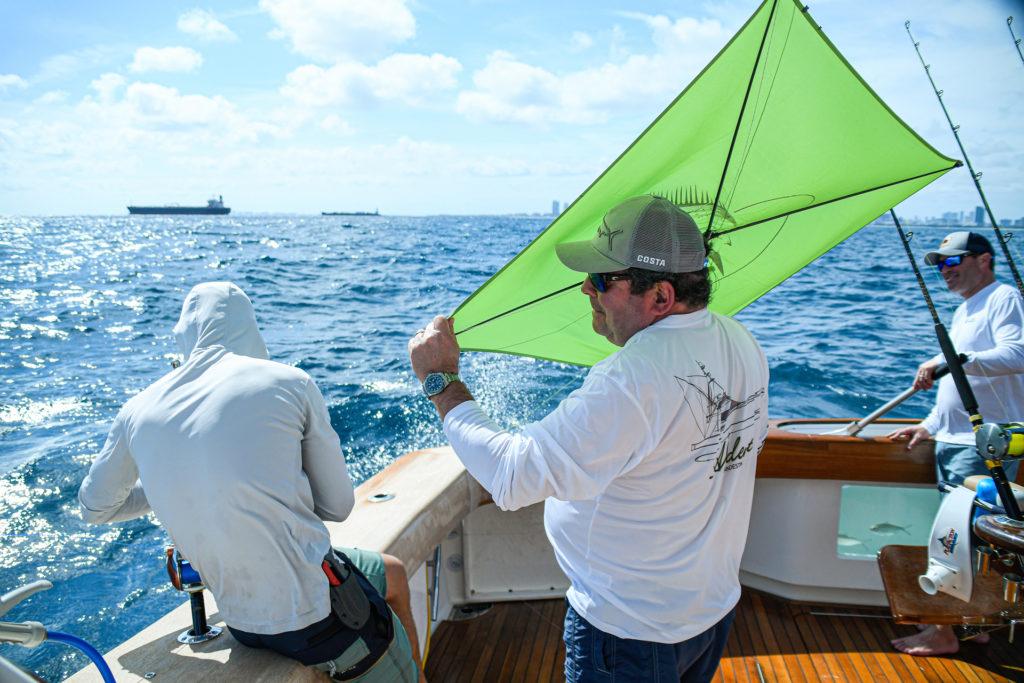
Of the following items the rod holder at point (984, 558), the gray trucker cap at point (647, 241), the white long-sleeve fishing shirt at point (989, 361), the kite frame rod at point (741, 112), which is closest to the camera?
the gray trucker cap at point (647, 241)

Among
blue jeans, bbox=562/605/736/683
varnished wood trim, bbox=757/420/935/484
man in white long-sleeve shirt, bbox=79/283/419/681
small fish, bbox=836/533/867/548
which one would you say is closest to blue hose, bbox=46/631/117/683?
man in white long-sleeve shirt, bbox=79/283/419/681

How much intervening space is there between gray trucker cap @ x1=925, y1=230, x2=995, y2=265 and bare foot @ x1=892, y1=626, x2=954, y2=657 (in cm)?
136

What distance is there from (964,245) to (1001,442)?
3.35 feet

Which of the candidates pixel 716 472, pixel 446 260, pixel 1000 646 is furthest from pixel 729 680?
pixel 446 260

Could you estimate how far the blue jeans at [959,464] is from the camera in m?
2.40

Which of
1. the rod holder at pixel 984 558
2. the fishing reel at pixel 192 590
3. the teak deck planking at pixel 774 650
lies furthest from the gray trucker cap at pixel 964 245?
the fishing reel at pixel 192 590

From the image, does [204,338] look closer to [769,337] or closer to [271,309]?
[769,337]

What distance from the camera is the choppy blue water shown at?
13.1ft

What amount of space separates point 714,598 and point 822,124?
1.05m

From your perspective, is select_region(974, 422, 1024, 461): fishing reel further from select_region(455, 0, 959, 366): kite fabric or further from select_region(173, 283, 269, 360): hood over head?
select_region(173, 283, 269, 360): hood over head

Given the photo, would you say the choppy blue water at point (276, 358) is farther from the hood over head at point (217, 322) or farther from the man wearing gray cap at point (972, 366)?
the hood over head at point (217, 322)

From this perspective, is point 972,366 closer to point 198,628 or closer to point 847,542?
point 847,542

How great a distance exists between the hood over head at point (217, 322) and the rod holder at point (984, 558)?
1.90 m

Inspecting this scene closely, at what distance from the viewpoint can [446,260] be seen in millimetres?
18156
